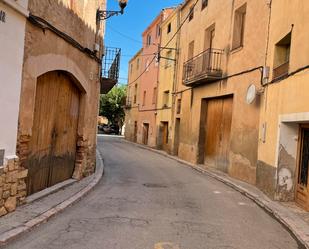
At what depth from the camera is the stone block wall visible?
21.9 ft

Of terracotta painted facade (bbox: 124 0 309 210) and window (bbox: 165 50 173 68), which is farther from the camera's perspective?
window (bbox: 165 50 173 68)

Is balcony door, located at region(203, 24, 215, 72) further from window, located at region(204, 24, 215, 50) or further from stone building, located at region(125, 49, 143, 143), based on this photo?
stone building, located at region(125, 49, 143, 143)

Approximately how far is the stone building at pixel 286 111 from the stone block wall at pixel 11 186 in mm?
5630

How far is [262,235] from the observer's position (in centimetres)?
689

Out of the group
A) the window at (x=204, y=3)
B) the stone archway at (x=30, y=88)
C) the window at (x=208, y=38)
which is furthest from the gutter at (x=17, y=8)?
the window at (x=204, y=3)

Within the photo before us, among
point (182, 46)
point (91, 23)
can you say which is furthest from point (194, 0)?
point (91, 23)

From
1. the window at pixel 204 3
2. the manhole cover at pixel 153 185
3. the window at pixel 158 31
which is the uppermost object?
the window at pixel 158 31

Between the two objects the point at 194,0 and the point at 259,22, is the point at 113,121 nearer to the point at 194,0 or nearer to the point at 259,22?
the point at 194,0

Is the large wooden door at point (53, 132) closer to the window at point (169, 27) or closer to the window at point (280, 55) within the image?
the window at point (280, 55)

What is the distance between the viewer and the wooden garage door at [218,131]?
16.2 meters

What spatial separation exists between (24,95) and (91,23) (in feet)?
15.3

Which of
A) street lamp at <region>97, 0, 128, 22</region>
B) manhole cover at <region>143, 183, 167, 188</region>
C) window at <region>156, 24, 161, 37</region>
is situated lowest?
manhole cover at <region>143, 183, 167, 188</region>

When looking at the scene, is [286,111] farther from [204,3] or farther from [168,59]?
[168,59]

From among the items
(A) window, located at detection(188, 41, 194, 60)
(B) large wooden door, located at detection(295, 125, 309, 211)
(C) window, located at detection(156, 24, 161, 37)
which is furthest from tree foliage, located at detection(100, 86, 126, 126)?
(B) large wooden door, located at detection(295, 125, 309, 211)
